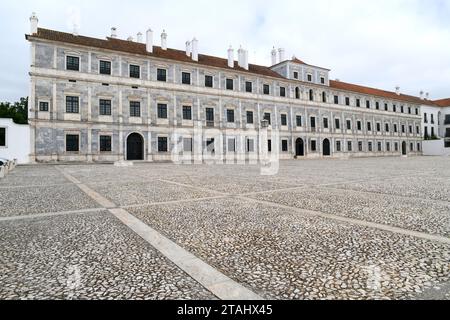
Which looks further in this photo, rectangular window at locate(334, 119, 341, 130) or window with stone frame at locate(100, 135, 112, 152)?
rectangular window at locate(334, 119, 341, 130)

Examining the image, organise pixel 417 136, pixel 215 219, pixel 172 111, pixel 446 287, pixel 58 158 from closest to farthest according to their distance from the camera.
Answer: pixel 446 287, pixel 215 219, pixel 58 158, pixel 172 111, pixel 417 136

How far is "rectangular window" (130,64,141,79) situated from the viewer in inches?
1185

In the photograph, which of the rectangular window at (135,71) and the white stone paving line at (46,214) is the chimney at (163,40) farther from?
the white stone paving line at (46,214)

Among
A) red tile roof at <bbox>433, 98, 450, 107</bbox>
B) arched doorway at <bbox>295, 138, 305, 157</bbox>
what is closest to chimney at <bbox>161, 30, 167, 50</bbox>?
arched doorway at <bbox>295, 138, 305, 157</bbox>

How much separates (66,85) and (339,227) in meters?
29.9

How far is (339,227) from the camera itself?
13.2 feet

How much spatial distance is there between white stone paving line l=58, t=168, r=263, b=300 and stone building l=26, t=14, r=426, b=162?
735 inches

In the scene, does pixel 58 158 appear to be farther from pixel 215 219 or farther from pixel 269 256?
pixel 269 256

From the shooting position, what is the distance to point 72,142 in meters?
26.8

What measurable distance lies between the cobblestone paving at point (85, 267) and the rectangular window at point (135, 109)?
2738cm

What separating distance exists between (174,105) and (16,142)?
15.7 m

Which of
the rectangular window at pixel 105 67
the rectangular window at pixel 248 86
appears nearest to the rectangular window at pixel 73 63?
the rectangular window at pixel 105 67

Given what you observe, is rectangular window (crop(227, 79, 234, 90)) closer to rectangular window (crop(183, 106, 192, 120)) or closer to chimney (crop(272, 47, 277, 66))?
rectangular window (crop(183, 106, 192, 120))
